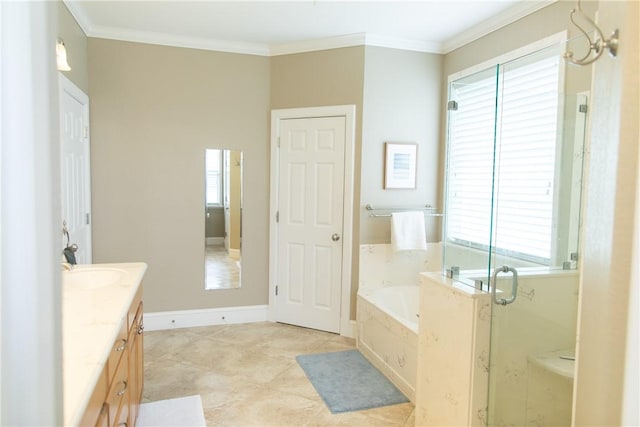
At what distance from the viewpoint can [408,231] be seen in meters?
3.83

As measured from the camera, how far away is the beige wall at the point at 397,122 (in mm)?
3785

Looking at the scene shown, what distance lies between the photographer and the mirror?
4.05m

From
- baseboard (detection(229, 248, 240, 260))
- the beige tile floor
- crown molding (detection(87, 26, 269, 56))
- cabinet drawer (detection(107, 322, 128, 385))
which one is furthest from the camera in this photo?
baseboard (detection(229, 248, 240, 260))

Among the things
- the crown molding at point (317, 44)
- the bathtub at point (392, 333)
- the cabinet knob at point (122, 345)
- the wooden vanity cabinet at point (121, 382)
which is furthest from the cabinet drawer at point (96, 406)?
the crown molding at point (317, 44)

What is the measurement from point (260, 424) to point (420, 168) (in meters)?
2.51

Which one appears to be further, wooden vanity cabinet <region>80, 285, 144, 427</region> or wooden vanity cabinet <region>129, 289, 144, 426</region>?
wooden vanity cabinet <region>129, 289, 144, 426</region>

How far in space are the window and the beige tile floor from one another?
3.93 ft

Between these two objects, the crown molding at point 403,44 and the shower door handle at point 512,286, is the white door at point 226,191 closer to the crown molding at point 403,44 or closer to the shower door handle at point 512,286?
the crown molding at point 403,44

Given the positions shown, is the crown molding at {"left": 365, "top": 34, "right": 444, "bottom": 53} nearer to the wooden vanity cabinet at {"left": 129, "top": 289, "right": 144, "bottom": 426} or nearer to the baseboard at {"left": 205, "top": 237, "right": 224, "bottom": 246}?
the baseboard at {"left": 205, "top": 237, "right": 224, "bottom": 246}

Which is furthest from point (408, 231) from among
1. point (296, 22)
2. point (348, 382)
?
point (296, 22)

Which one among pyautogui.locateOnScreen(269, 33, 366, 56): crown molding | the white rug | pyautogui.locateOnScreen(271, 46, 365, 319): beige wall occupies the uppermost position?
pyautogui.locateOnScreen(269, 33, 366, 56): crown molding

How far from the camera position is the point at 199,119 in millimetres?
3979

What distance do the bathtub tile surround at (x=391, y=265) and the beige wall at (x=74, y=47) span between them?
258 centimetres

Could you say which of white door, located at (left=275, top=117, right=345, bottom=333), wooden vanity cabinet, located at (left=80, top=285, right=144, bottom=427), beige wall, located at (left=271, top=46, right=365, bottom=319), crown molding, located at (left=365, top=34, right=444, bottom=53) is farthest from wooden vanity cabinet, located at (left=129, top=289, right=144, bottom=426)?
crown molding, located at (left=365, top=34, right=444, bottom=53)
